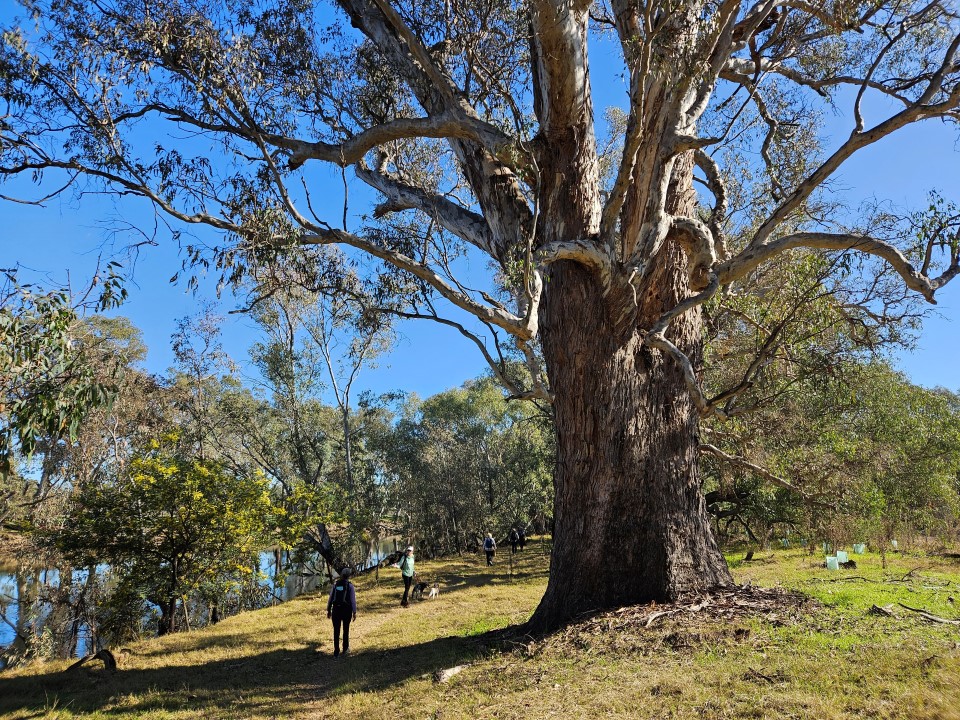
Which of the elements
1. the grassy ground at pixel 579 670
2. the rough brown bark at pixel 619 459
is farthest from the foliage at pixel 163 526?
the rough brown bark at pixel 619 459

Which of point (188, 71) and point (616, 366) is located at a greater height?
point (188, 71)

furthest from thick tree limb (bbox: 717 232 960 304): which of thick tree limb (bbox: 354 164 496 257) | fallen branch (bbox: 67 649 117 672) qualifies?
fallen branch (bbox: 67 649 117 672)

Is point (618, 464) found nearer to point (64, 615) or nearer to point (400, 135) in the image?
point (400, 135)

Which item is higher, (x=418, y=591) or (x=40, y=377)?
(x=40, y=377)

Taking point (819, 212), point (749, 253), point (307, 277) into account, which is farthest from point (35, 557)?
point (819, 212)

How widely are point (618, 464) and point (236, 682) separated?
5.29 m

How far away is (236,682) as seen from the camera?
7012 millimetres

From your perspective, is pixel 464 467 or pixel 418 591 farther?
pixel 464 467

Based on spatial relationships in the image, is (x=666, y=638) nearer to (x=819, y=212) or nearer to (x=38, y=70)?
(x=819, y=212)

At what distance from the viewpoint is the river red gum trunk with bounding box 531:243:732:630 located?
614 centimetres

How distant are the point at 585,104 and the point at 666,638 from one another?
19.8 feet

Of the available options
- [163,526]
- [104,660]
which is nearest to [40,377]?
[104,660]

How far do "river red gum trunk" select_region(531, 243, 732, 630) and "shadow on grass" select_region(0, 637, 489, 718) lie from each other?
1478 millimetres

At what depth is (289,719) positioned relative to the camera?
5172mm
